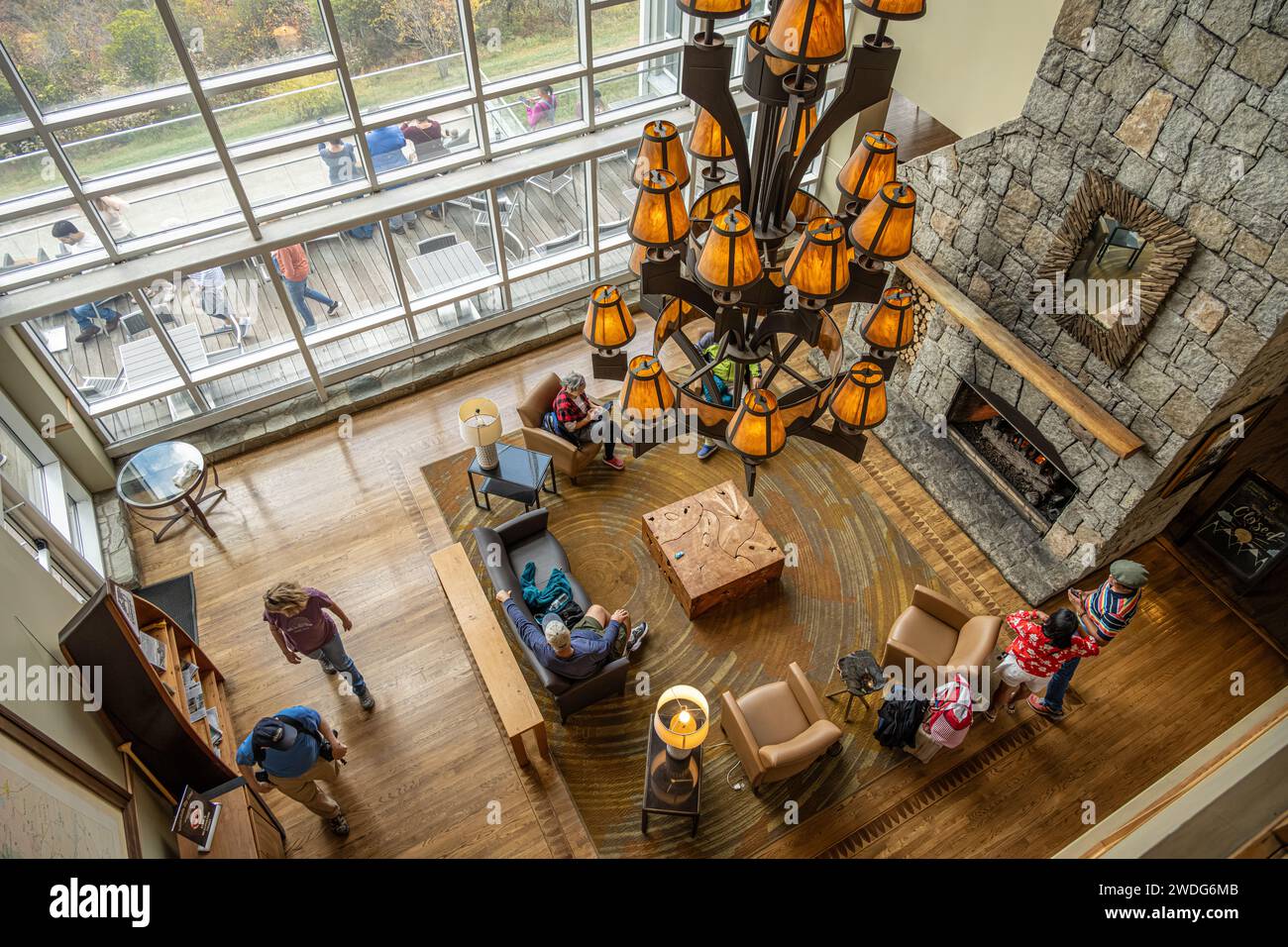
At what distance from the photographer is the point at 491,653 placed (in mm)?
5051

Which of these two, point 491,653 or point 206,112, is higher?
point 206,112

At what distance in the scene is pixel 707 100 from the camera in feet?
9.27

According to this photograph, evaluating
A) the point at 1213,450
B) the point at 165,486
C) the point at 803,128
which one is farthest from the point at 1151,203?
the point at 165,486

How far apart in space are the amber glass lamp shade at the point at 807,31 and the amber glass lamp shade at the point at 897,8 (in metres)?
0.11

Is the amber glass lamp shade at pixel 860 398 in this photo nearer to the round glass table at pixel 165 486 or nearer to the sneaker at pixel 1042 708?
the sneaker at pixel 1042 708

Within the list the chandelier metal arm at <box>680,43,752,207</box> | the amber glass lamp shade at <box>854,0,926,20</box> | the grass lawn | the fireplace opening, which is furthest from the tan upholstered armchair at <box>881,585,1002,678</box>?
the grass lawn

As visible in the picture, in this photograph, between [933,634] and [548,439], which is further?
[548,439]

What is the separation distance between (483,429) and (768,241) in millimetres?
3356

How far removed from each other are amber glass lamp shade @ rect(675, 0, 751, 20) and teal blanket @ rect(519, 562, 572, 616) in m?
3.83

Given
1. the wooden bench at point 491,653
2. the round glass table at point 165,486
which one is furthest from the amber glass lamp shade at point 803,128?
the round glass table at point 165,486

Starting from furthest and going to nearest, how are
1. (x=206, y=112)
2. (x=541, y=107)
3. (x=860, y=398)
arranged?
(x=541, y=107)
(x=206, y=112)
(x=860, y=398)

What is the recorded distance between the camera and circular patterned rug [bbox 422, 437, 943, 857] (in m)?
5.03

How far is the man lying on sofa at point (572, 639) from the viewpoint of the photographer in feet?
15.7

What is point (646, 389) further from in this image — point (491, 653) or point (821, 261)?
point (491, 653)
